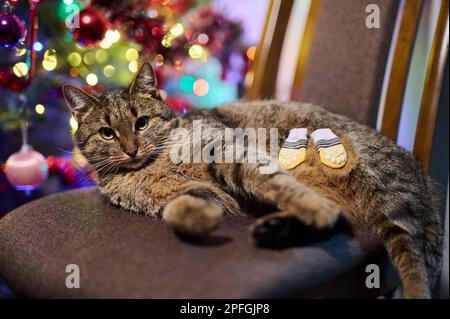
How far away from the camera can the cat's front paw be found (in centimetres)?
78

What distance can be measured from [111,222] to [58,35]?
908mm

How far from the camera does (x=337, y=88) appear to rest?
1.37 metres

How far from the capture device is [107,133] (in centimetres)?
110

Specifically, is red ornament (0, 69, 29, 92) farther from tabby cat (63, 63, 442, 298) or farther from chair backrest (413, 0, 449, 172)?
chair backrest (413, 0, 449, 172)

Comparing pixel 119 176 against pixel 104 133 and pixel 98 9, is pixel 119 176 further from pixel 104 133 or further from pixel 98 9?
pixel 98 9

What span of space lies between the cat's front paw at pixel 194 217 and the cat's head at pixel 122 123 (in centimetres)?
30

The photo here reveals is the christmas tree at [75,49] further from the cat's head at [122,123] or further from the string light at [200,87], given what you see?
the string light at [200,87]

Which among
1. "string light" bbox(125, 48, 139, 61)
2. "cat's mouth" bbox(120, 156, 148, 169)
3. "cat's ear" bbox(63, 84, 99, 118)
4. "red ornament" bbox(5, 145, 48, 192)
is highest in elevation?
"string light" bbox(125, 48, 139, 61)

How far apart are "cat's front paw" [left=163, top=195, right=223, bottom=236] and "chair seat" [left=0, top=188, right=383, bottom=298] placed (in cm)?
3

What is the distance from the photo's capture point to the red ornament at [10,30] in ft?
3.54

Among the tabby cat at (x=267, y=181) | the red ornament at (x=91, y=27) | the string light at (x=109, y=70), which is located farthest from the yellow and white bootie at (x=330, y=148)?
the string light at (x=109, y=70)

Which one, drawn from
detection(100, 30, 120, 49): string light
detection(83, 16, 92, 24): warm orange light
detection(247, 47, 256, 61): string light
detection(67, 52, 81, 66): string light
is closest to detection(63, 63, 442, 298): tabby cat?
detection(83, 16, 92, 24): warm orange light

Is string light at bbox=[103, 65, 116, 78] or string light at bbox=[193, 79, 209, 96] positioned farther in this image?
string light at bbox=[193, 79, 209, 96]
